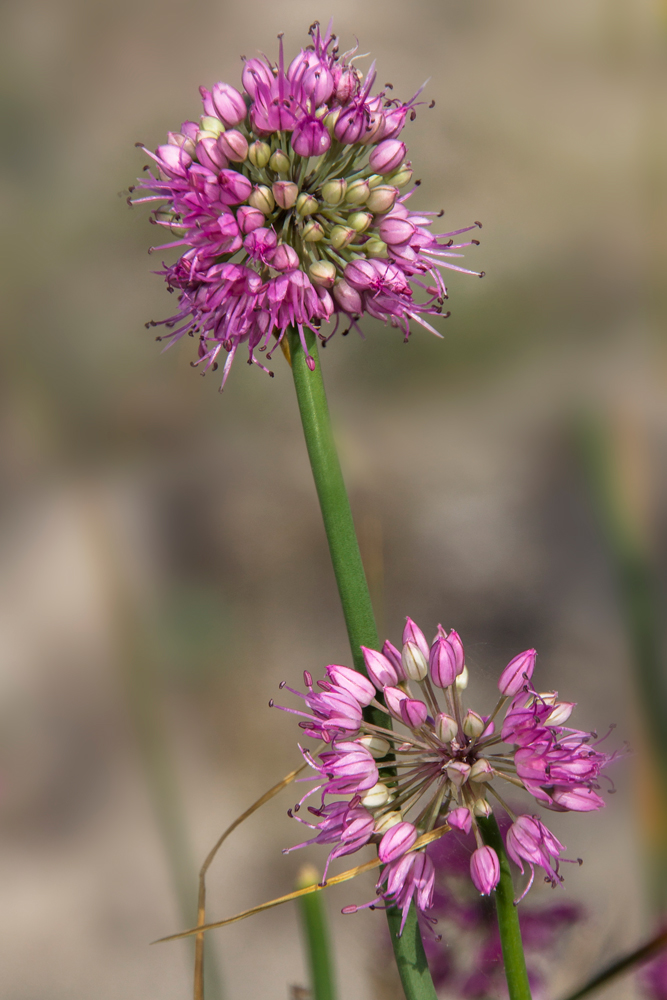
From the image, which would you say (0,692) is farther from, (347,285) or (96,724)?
(347,285)

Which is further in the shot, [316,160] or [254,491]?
[254,491]

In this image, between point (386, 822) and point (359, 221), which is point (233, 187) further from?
point (386, 822)

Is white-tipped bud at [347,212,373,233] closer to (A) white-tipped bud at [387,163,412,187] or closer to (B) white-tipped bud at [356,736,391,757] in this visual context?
(A) white-tipped bud at [387,163,412,187]

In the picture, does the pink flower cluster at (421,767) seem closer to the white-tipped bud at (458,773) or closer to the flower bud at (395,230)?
the white-tipped bud at (458,773)

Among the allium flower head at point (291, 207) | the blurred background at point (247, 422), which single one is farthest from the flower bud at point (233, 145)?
the blurred background at point (247, 422)

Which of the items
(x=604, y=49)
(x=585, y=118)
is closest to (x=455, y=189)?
(x=585, y=118)

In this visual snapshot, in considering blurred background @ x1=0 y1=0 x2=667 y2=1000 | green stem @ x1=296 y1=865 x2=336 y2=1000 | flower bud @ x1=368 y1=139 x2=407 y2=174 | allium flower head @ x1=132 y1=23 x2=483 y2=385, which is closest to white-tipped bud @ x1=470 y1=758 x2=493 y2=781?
green stem @ x1=296 y1=865 x2=336 y2=1000
